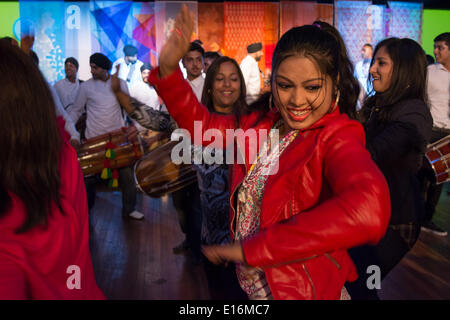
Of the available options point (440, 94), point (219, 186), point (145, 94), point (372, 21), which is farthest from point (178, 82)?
point (372, 21)

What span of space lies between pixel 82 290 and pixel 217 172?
1268 millimetres

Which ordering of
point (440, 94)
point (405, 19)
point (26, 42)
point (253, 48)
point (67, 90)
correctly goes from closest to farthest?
1. point (26, 42)
2. point (440, 94)
3. point (67, 90)
4. point (253, 48)
5. point (405, 19)

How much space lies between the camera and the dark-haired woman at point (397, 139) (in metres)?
1.67

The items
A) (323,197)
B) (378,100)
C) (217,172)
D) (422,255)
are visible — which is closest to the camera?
(323,197)

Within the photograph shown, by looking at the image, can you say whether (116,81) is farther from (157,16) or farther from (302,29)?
(157,16)

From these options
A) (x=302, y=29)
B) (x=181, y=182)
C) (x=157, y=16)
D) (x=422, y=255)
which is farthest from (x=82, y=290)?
(x=157, y=16)

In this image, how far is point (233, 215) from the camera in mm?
1189

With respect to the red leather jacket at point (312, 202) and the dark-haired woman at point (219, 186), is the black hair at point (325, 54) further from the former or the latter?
the dark-haired woman at point (219, 186)

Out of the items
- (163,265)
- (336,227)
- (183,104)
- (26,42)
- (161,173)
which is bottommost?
(163,265)

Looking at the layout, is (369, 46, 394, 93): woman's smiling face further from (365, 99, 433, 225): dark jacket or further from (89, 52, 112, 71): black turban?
(89, 52, 112, 71): black turban

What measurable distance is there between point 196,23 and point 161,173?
6977mm

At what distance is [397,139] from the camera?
5.55 feet

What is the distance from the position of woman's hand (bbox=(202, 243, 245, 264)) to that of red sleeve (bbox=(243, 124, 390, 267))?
0.02 meters

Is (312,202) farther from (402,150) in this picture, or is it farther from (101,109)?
(101,109)
